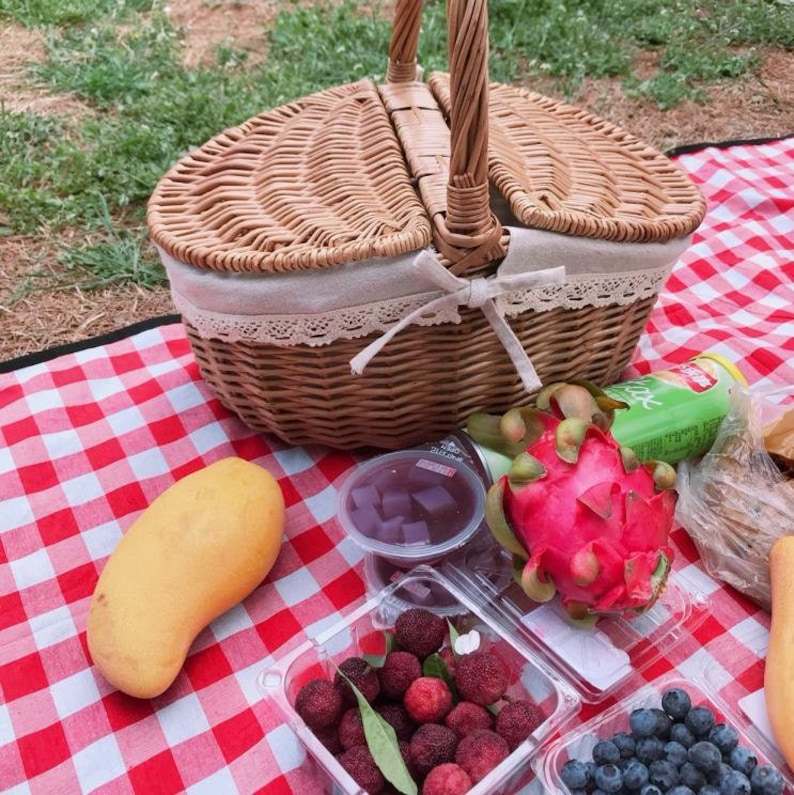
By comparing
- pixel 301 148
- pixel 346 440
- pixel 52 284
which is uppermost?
pixel 301 148

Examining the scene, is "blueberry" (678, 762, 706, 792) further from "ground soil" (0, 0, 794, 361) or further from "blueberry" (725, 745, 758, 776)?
"ground soil" (0, 0, 794, 361)

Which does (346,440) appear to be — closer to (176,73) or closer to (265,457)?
(265,457)

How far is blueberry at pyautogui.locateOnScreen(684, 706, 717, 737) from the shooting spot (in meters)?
0.72

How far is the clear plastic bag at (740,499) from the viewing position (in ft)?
3.03

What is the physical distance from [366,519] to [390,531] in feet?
0.10

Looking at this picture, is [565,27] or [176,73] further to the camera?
[565,27]

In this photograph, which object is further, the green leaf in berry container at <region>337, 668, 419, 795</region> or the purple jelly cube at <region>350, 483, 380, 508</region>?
the purple jelly cube at <region>350, 483, 380, 508</region>

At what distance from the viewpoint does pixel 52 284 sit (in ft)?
5.07

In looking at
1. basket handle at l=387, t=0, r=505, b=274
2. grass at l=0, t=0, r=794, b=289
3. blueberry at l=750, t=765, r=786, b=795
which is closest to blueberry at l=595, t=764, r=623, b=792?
Answer: blueberry at l=750, t=765, r=786, b=795

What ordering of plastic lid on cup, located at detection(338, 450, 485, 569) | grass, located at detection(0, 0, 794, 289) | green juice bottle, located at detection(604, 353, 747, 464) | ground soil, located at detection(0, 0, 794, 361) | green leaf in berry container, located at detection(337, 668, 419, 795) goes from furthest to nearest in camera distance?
1. grass, located at detection(0, 0, 794, 289)
2. ground soil, located at detection(0, 0, 794, 361)
3. green juice bottle, located at detection(604, 353, 747, 464)
4. plastic lid on cup, located at detection(338, 450, 485, 569)
5. green leaf in berry container, located at detection(337, 668, 419, 795)

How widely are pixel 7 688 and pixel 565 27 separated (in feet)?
7.92

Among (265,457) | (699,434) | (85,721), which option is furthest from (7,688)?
(699,434)

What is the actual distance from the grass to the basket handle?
850 millimetres

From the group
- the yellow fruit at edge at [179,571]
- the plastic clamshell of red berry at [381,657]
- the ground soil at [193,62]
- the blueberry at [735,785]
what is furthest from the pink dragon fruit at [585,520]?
the ground soil at [193,62]
